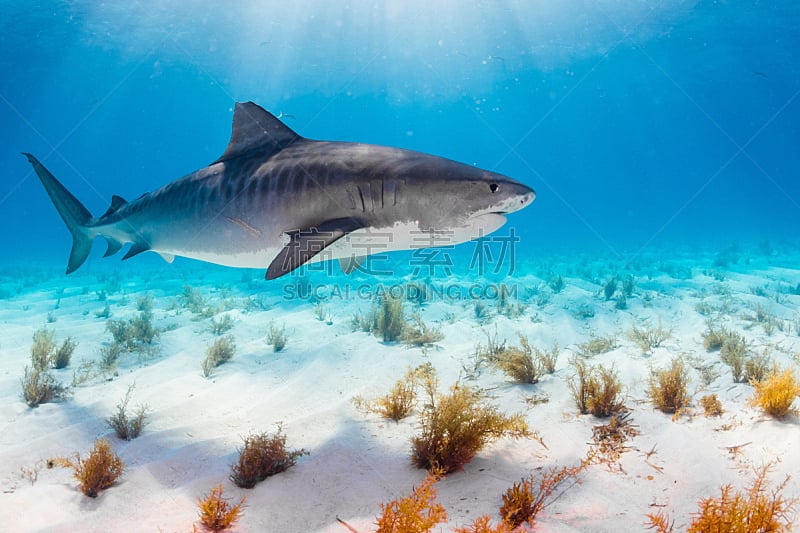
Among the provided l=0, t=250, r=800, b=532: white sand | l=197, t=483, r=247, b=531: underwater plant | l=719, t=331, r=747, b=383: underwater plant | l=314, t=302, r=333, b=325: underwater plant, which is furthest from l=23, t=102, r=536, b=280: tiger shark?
l=314, t=302, r=333, b=325: underwater plant

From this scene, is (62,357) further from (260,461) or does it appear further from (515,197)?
(515,197)

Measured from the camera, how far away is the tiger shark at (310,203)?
314 cm

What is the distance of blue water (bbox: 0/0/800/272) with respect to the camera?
34.2 m

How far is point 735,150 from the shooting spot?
13600cm

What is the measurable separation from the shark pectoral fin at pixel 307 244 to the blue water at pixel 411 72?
15258mm

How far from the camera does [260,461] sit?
3180 millimetres

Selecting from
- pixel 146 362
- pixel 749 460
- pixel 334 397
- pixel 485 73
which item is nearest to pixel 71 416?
pixel 146 362

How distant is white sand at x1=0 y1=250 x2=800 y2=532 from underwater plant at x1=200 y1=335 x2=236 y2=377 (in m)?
0.16

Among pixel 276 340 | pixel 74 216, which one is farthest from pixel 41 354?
pixel 276 340

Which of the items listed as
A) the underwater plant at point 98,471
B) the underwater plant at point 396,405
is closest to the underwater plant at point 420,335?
the underwater plant at point 396,405

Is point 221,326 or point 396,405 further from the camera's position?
point 221,326

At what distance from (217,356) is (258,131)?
4.01 m

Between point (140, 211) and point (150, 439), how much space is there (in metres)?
2.95

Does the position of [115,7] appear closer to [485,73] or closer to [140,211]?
[140,211]
